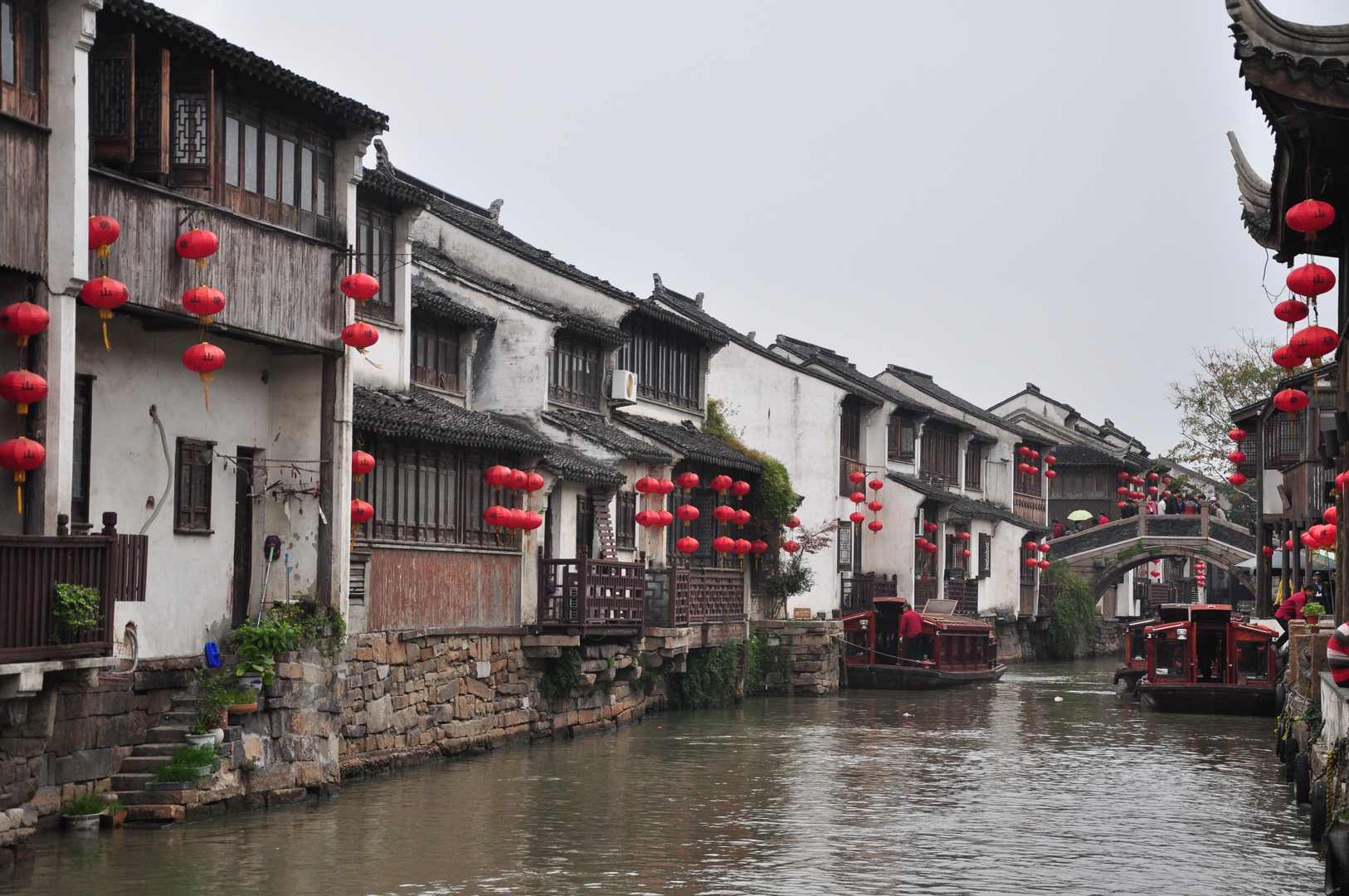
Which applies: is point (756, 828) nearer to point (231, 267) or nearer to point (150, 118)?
point (231, 267)

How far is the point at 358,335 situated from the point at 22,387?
17.6 feet

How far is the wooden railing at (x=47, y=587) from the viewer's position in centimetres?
1309

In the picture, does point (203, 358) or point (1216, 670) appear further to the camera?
point (1216, 670)

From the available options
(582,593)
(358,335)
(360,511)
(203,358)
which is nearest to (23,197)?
(203,358)

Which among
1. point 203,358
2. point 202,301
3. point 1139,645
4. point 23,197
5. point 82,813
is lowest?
point 1139,645

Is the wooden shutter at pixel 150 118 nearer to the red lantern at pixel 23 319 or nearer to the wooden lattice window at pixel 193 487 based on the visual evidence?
the red lantern at pixel 23 319

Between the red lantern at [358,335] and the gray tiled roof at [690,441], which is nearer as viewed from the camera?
the red lantern at [358,335]

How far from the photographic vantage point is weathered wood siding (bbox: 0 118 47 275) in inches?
538

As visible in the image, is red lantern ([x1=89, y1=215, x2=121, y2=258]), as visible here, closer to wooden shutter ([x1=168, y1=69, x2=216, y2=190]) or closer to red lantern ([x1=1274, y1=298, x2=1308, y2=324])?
wooden shutter ([x1=168, y1=69, x2=216, y2=190])

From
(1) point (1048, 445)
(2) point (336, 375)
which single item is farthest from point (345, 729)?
(1) point (1048, 445)

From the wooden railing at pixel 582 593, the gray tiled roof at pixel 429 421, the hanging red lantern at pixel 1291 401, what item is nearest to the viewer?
the hanging red lantern at pixel 1291 401

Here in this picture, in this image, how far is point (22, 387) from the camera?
13.5m

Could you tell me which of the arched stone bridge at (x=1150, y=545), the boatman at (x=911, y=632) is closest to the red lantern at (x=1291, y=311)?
the boatman at (x=911, y=632)

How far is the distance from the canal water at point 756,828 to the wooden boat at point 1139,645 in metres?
11.7
